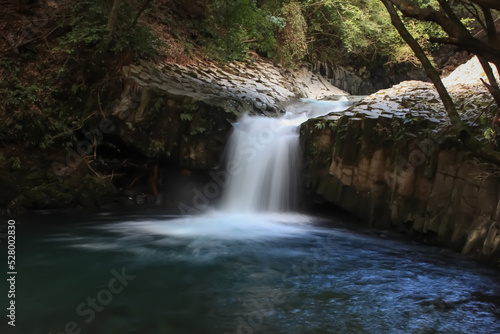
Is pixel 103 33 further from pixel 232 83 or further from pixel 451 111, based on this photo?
pixel 451 111

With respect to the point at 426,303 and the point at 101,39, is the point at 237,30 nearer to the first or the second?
the point at 101,39

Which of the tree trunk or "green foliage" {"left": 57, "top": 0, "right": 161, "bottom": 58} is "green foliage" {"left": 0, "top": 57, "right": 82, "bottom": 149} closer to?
"green foliage" {"left": 57, "top": 0, "right": 161, "bottom": 58}

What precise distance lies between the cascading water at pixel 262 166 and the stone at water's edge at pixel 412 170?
1.69 ft

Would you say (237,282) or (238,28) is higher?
(238,28)

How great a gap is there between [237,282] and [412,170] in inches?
160

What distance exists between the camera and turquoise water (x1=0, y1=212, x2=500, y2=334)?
4027 millimetres

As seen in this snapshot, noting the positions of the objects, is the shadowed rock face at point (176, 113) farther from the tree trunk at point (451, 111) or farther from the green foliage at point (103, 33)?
the tree trunk at point (451, 111)

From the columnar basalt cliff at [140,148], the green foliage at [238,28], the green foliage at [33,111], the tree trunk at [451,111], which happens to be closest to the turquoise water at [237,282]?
the columnar basalt cliff at [140,148]

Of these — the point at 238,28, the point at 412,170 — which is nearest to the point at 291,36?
the point at 238,28

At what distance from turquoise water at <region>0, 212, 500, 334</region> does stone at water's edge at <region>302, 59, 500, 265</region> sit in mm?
463

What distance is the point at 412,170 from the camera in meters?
7.43

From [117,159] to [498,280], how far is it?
7.75 m

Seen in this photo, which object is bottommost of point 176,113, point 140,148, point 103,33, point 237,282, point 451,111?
point 237,282

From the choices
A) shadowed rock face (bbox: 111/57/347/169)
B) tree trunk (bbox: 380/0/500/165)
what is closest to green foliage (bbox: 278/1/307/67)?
shadowed rock face (bbox: 111/57/347/169)
